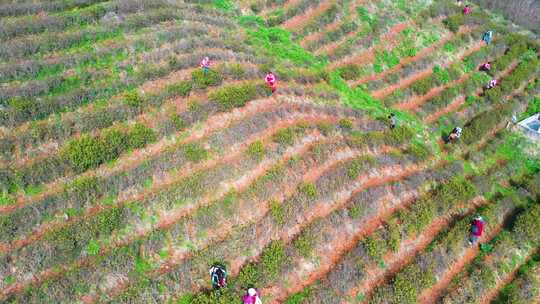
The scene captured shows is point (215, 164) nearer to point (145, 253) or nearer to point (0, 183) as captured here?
point (145, 253)

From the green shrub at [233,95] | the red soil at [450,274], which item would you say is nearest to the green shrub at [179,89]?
the green shrub at [233,95]

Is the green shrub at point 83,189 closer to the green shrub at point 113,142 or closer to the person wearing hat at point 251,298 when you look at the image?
the green shrub at point 113,142

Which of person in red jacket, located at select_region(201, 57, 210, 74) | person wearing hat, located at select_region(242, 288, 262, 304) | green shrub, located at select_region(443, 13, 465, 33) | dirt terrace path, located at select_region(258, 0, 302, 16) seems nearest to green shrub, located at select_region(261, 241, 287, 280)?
person wearing hat, located at select_region(242, 288, 262, 304)

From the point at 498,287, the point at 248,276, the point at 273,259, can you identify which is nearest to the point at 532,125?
the point at 498,287

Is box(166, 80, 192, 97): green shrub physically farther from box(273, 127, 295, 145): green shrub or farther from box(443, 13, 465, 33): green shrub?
box(443, 13, 465, 33): green shrub

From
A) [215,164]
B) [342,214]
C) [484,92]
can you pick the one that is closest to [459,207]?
[342,214]
